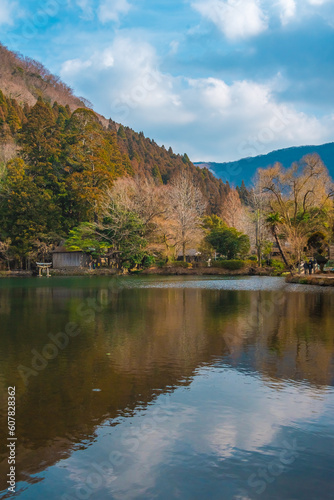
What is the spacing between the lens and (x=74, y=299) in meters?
20.1

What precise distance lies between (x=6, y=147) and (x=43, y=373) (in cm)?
6294

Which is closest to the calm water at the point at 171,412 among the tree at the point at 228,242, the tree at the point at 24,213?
the tree at the point at 228,242

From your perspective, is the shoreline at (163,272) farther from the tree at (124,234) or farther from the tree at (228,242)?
the tree at (228,242)

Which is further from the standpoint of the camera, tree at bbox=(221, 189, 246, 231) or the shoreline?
tree at bbox=(221, 189, 246, 231)

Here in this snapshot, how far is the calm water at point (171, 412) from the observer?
4051 millimetres

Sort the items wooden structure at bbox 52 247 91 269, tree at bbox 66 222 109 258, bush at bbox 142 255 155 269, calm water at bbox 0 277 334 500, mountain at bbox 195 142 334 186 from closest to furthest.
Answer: calm water at bbox 0 277 334 500 < tree at bbox 66 222 109 258 < bush at bbox 142 255 155 269 < wooden structure at bbox 52 247 91 269 < mountain at bbox 195 142 334 186

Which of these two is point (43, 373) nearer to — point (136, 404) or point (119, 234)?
point (136, 404)

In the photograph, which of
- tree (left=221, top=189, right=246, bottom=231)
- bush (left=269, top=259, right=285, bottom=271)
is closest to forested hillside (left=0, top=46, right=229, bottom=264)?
tree (left=221, top=189, right=246, bottom=231)

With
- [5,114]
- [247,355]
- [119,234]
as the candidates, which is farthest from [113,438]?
[5,114]

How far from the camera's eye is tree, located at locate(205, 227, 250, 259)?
1891 inches

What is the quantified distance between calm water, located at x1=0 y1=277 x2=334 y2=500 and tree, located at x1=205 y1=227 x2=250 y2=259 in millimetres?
36489

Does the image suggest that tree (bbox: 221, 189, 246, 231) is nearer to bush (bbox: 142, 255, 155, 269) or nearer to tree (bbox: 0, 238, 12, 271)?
bush (bbox: 142, 255, 155, 269)

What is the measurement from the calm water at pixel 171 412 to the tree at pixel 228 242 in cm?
3649

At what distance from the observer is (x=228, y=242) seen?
47.8 m
